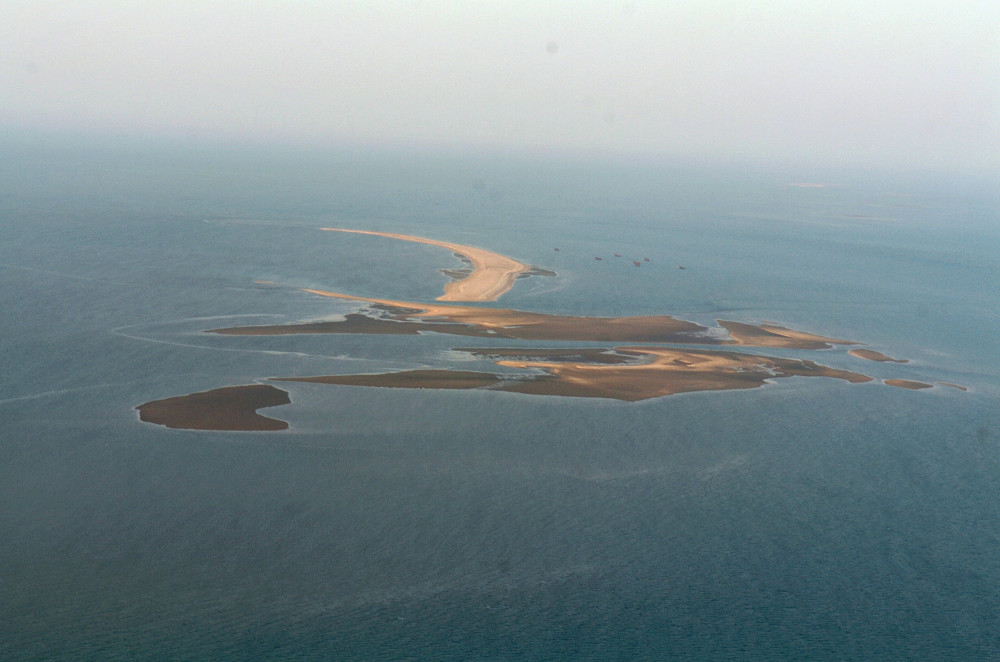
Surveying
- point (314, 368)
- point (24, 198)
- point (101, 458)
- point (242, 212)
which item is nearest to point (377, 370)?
point (314, 368)

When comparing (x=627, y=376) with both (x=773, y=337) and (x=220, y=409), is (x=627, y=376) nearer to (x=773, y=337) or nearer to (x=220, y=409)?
(x=773, y=337)

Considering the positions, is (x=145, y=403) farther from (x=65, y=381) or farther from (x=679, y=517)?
(x=679, y=517)

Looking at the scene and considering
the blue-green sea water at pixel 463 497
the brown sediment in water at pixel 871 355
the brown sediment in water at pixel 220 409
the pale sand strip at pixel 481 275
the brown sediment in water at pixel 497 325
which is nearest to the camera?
the blue-green sea water at pixel 463 497

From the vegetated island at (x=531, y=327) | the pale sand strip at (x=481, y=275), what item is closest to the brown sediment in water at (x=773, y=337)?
the vegetated island at (x=531, y=327)

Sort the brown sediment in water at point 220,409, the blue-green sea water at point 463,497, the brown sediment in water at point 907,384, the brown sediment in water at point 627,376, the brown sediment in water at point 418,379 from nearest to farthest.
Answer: the blue-green sea water at point 463,497, the brown sediment in water at point 220,409, the brown sediment in water at point 418,379, the brown sediment in water at point 627,376, the brown sediment in water at point 907,384

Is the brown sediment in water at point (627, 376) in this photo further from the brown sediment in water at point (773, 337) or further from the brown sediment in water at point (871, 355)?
the brown sediment in water at point (871, 355)

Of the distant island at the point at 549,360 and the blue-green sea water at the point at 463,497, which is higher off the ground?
the distant island at the point at 549,360

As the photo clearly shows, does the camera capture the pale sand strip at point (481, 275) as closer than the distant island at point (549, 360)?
No

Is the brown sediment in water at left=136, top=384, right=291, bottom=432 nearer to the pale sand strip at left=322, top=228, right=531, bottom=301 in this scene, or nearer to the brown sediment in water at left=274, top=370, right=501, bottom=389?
the brown sediment in water at left=274, top=370, right=501, bottom=389
